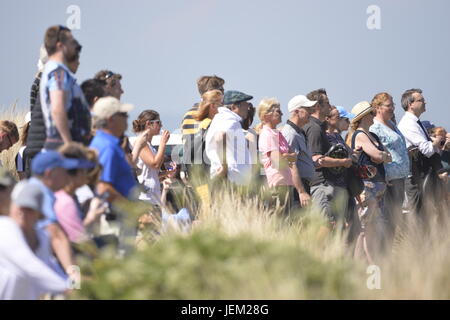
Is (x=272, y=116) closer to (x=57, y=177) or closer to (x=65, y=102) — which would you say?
(x=65, y=102)

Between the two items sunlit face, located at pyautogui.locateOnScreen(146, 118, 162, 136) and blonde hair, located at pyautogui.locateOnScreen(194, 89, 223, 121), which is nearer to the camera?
blonde hair, located at pyautogui.locateOnScreen(194, 89, 223, 121)

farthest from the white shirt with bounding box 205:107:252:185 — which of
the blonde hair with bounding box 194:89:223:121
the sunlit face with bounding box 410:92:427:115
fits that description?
the sunlit face with bounding box 410:92:427:115

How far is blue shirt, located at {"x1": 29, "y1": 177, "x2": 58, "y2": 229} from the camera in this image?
5793 millimetres

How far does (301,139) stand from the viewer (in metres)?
10.2

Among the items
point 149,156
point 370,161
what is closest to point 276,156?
point 149,156

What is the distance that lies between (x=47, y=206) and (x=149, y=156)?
391 centimetres

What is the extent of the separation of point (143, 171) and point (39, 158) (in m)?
4.11

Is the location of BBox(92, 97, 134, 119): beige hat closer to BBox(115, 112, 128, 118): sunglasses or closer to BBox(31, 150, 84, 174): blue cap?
BBox(115, 112, 128, 118): sunglasses

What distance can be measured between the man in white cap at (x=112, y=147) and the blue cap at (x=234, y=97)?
311 centimetres

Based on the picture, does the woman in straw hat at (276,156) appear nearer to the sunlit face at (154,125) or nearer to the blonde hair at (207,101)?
the blonde hair at (207,101)

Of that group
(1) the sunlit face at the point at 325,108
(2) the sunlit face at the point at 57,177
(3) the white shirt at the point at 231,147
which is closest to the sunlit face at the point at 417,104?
(1) the sunlit face at the point at 325,108

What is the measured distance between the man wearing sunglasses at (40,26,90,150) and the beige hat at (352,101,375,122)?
477cm

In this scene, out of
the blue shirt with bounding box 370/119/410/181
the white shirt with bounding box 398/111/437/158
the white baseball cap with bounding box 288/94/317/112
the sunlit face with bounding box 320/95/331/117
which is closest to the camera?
the white baseball cap with bounding box 288/94/317/112
